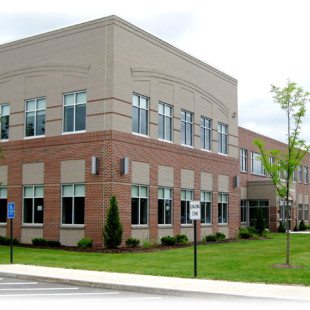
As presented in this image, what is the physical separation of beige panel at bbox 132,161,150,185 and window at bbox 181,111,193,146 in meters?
4.56

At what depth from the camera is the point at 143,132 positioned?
29234mm

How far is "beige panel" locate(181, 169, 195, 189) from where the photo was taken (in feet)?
107

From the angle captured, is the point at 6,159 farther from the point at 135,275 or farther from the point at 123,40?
the point at 135,275

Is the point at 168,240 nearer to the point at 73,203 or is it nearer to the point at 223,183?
the point at 73,203

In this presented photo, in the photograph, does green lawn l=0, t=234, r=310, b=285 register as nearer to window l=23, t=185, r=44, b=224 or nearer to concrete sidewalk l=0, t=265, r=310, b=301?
concrete sidewalk l=0, t=265, r=310, b=301

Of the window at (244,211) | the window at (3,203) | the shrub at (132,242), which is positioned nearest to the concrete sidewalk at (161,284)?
the shrub at (132,242)

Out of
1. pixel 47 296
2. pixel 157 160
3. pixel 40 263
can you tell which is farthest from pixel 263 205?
pixel 47 296

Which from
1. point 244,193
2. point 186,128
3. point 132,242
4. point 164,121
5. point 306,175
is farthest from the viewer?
point 306,175

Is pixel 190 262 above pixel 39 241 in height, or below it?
below

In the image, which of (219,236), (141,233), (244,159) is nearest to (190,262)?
(141,233)

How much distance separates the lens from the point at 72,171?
27.7 metres

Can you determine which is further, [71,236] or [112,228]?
[71,236]

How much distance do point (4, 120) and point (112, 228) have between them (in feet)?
33.5

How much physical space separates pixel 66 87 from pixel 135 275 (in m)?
14.6
